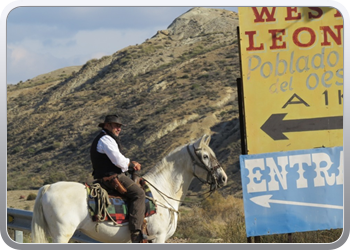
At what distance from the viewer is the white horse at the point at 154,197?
7691mm

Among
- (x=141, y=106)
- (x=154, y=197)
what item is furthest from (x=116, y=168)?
(x=141, y=106)

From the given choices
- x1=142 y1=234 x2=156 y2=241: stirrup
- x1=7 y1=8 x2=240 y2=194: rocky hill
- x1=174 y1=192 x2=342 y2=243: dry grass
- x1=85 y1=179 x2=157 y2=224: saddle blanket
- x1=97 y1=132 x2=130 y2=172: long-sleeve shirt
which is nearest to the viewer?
x1=85 y1=179 x2=157 y2=224: saddle blanket

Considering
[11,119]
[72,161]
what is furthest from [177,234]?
[11,119]

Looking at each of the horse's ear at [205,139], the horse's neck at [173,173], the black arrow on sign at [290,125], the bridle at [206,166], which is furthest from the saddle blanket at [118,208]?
the black arrow on sign at [290,125]

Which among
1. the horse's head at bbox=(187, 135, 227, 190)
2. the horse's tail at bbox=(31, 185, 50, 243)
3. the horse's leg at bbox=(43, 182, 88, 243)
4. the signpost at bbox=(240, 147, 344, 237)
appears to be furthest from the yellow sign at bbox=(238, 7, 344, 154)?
the horse's tail at bbox=(31, 185, 50, 243)

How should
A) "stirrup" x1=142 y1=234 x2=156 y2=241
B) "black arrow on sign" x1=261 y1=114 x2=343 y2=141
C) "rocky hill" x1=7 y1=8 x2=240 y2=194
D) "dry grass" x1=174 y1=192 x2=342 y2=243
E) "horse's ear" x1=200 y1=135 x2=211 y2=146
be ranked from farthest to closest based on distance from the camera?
"rocky hill" x1=7 y1=8 x2=240 y2=194, "dry grass" x1=174 y1=192 x2=342 y2=243, "horse's ear" x1=200 y1=135 x2=211 y2=146, "black arrow on sign" x1=261 y1=114 x2=343 y2=141, "stirrup" x1=142 y1=234 x2=156 y2=241

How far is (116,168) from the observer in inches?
322

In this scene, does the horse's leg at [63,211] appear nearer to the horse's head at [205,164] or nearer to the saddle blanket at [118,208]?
the saddle blanket at [118,208]

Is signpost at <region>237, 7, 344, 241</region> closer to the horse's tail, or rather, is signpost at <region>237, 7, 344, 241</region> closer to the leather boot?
the leather boot

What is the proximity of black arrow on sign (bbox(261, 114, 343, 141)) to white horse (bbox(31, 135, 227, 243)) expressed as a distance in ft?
3.32

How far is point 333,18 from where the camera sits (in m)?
8.66

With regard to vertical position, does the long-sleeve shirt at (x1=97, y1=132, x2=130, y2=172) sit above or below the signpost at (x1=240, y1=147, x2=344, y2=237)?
above

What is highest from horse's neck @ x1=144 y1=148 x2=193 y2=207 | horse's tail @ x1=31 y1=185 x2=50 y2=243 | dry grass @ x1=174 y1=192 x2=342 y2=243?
horse's neck @ x1=144 y1=148 x2=193 y2=207

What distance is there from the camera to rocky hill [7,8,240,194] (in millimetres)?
41469
